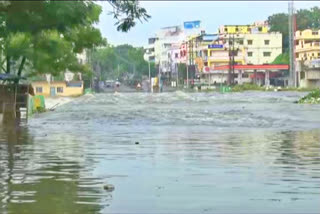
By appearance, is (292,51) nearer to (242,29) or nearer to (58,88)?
(242,29)

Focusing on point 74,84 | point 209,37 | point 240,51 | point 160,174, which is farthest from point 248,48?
point 160,174

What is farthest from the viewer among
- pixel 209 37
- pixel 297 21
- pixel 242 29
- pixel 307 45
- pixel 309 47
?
pixel 297 21

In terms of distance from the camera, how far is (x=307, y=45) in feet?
412

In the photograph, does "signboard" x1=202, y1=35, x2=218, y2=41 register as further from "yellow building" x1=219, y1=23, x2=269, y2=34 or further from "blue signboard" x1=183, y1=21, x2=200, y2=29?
"blue signboard" x1=183, y1=21, x2=200, y2=29

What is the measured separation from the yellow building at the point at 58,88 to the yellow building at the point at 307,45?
140 ft

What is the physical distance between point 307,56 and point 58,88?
48743mm

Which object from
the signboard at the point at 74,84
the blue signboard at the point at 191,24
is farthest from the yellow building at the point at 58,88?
the blue signboard at the point at 191,24

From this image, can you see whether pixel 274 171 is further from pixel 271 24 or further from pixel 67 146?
pixel 271 24

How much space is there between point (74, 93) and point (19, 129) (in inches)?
2844

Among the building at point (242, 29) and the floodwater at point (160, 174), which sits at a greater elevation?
the building at point (242, 29)

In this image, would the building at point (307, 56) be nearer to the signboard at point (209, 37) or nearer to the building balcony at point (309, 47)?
the building balcony at point (309, 47)

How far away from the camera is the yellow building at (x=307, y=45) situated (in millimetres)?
123625

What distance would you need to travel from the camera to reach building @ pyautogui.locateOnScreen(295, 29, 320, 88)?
12081cm

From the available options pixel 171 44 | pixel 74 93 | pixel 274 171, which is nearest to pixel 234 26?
pixel 171 44
